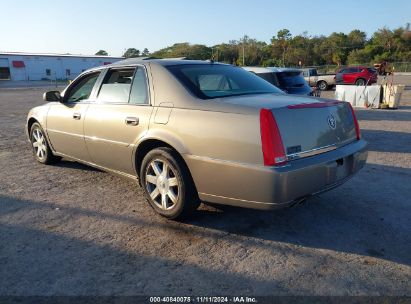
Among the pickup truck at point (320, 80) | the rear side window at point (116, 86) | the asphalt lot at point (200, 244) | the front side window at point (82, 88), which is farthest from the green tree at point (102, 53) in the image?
the asphalt lot at point (200, 244)

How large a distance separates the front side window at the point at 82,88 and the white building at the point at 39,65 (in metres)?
58.7

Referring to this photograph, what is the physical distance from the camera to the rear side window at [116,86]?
453cm

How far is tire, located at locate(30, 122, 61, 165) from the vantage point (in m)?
6.19

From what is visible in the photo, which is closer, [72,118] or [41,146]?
[72,118]

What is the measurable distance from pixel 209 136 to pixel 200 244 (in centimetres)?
98

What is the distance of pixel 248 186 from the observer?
10.8 feet

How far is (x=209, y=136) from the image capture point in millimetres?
3457

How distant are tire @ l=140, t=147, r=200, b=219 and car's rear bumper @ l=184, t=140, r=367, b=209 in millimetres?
137

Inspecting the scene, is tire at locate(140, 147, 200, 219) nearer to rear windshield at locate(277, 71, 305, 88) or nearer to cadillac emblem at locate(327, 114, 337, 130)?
cadillac emblem at locate(327, 114, 337, 130)

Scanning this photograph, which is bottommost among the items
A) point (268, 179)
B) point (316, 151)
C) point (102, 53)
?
point (268, 179)

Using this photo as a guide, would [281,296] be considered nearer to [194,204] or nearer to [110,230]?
[194,204]

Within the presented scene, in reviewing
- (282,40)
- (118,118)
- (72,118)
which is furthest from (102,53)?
(118,118)

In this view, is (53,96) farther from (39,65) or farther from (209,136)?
(39,65)

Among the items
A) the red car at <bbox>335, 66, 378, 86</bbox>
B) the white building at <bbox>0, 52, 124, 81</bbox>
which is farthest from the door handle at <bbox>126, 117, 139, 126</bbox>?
the white building at <bbox>0, 52, 124, 81</bbox>
